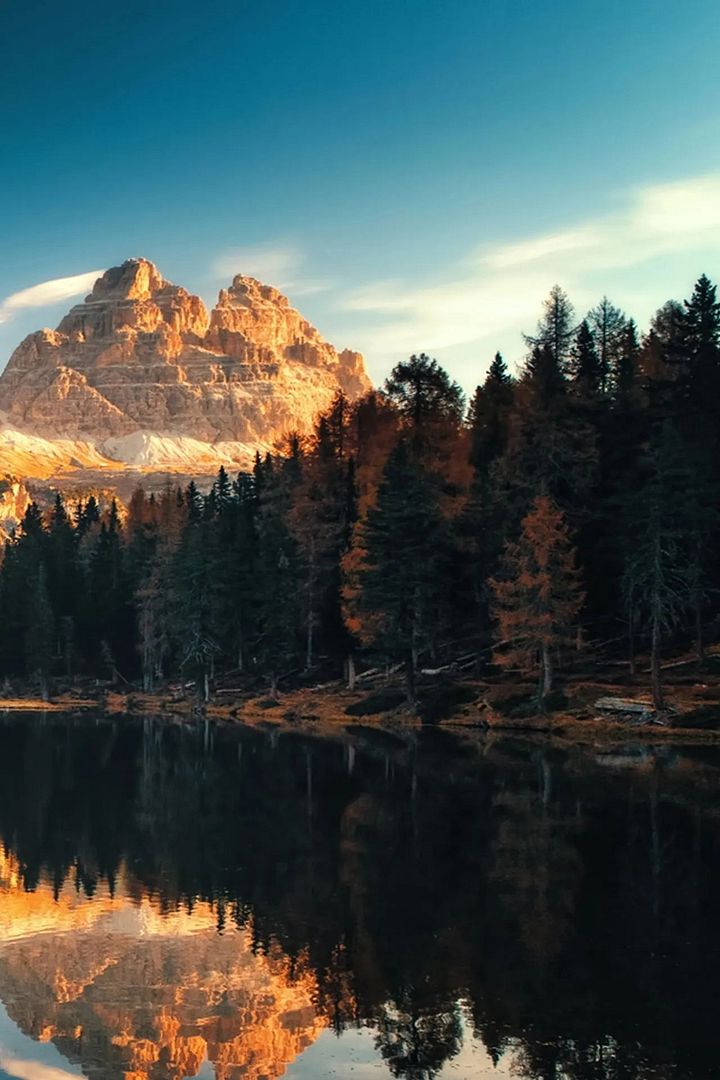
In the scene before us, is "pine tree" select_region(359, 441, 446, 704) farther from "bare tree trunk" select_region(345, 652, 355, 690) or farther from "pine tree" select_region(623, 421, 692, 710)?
"pine tree" select_region(623, 421, 692, 710)

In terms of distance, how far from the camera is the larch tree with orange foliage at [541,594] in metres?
64.0

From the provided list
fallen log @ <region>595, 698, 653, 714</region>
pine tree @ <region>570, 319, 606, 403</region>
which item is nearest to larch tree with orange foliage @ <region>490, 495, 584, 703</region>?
fallen log @ <region>595, 698, 653, 714</region>

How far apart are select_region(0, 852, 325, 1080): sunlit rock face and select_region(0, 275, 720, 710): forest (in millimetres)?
38047

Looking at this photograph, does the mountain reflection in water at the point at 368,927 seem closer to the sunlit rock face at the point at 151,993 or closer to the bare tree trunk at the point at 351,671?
the sunlit rock face at the point at 151,993

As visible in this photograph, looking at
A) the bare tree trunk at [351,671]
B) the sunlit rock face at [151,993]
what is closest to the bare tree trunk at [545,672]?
the bare tree trunk at [351,671]

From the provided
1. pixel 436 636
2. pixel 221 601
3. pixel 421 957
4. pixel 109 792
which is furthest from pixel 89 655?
pixel 421 957

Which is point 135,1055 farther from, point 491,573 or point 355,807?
point 491,573

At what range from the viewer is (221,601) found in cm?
9475

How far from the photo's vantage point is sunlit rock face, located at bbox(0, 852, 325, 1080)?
60.2ft

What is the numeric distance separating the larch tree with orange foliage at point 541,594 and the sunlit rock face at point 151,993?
39740 millimetres

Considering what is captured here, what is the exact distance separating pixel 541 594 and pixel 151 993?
45502mm

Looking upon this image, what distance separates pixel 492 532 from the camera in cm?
7412

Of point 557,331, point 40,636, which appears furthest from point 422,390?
point 40,636

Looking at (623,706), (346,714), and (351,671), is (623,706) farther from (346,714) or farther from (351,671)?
A: (351,671)
